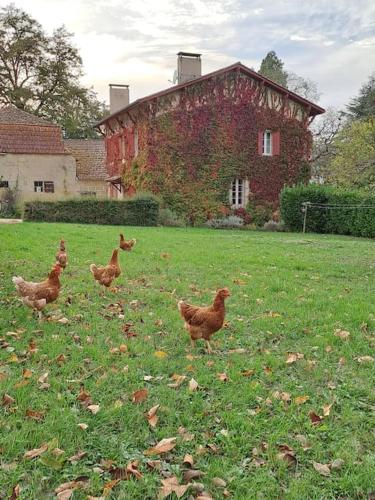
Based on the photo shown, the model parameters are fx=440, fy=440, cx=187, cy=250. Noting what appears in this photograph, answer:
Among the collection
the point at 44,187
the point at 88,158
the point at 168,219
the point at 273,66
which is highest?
the point at 273,66

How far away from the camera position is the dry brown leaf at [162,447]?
2.72 m

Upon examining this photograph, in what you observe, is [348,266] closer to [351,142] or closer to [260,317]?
[260,317]

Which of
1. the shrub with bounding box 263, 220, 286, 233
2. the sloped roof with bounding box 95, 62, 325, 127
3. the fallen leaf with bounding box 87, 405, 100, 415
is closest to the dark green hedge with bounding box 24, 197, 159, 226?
the sloped roof with bounding box 95, 62, 325, 127

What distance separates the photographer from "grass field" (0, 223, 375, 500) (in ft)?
8.34

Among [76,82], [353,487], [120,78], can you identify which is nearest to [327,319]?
[353,487]

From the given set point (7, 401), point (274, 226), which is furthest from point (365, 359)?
point (274, 226)

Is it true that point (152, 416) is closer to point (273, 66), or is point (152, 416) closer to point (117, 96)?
point (117, 96)

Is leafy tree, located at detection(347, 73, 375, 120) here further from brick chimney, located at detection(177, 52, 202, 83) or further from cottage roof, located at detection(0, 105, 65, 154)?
cottage roof, located at detection(0, 105, 65, 154)

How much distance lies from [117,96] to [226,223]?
13.7 m

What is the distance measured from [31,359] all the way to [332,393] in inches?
104

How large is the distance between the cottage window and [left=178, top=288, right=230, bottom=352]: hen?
2090cm

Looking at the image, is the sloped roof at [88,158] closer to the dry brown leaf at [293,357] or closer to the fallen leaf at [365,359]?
the dry brown leaf at [293,357]

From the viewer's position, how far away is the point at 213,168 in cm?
2427

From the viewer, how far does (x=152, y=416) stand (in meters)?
3.12
